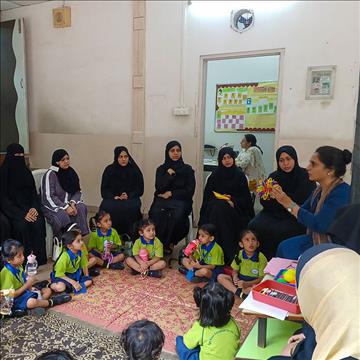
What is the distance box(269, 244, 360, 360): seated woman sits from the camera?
0.91 m

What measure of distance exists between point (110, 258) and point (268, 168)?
3.35 metres

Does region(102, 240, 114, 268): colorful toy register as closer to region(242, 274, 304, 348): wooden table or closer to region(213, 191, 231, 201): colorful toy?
region(213, 191, 231, 201): colorful toy

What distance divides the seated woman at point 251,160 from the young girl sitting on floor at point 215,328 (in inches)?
123

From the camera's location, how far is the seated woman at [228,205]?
123 inches

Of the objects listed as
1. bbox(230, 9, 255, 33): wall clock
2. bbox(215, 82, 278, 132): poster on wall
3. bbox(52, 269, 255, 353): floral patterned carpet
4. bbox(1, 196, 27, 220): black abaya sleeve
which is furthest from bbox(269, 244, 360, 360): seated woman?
bbox(215, 82, 278, 132): poster on wall

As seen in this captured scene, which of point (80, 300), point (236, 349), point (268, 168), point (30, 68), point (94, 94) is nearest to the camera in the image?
point (236, 349)

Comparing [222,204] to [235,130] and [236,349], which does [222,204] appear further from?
[235,130]

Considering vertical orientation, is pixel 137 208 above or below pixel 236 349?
above

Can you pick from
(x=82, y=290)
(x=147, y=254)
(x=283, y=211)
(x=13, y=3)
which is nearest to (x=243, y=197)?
(x=283, y=211)

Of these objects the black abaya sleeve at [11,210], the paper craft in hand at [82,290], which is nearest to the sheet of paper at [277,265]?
the paper craft in hand at [82,290]

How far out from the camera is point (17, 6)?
5152mm

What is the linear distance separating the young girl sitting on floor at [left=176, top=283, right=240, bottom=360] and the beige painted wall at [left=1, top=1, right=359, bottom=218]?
2.51m

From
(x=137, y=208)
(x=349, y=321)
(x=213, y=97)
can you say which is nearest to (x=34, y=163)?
(x=137, y=208)

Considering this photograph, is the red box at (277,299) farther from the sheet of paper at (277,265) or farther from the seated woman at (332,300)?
the seated woman at (332,300)
